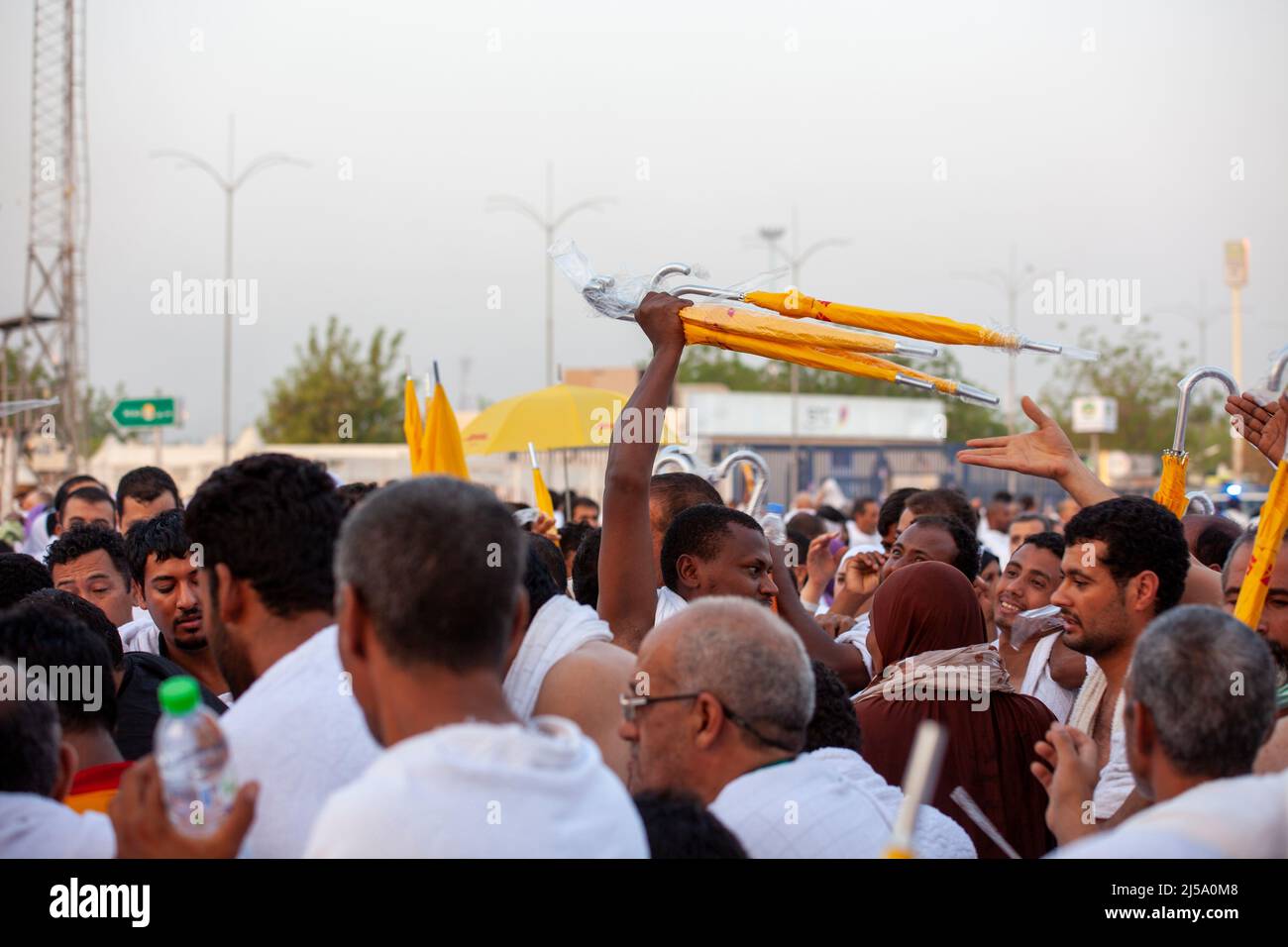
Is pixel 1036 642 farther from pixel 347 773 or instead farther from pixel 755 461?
pixel 347 773

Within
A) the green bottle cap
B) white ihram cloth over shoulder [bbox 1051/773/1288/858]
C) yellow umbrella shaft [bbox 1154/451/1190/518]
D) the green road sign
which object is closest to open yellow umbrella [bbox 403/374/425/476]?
yellow umbrella shaft [bbox 1154/451/1190/518]

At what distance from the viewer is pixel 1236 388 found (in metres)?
4.46

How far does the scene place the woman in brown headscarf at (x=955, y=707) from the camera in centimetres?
410

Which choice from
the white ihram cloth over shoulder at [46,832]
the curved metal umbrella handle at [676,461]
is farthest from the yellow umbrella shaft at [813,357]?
the curved metal umbrella handle at [676,461]

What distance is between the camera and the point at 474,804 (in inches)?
80.4

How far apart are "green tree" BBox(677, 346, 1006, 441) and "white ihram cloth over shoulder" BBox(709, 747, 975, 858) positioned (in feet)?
201

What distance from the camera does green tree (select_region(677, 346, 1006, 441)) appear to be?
2618 inches

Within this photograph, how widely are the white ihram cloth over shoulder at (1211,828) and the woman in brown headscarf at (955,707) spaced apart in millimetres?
1712

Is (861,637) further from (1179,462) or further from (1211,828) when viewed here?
(1211,828)

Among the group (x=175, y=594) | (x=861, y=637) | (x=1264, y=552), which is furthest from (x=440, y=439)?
(x=1264, y=552)

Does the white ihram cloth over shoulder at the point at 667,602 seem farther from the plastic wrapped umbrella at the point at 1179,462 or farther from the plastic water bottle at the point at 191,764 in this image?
the plastic water bottle at the point at 191,764

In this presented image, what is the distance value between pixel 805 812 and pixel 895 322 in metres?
1.32
